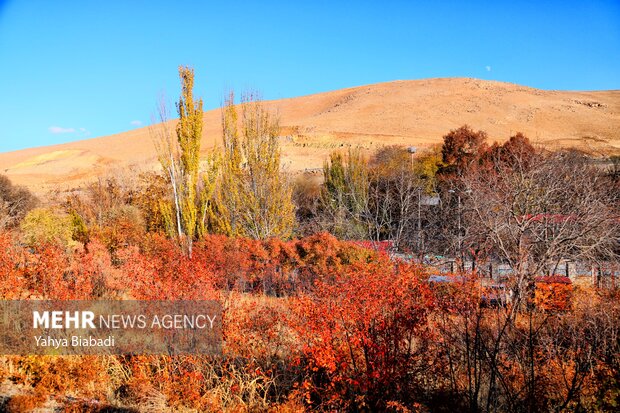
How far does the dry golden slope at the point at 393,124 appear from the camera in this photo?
2452 inches

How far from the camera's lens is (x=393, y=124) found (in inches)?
3127

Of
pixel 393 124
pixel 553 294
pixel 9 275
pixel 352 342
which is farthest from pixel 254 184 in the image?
pixel 393 124

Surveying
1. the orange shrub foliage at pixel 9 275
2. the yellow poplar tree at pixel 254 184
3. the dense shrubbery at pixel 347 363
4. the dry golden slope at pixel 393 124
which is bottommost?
the dense shrubbery at pixel 347 363

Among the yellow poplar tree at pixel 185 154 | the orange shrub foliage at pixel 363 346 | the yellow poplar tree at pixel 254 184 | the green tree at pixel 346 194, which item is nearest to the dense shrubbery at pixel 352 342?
the orange shrub foliage at pixel 363 346

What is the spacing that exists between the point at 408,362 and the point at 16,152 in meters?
120

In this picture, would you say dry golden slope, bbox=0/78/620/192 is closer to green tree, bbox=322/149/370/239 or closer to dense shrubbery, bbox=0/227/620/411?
green tree, bbox=322/149/370/239

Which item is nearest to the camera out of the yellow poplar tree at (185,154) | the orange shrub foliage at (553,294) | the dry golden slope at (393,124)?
the orange shrub foliage at (553,294)

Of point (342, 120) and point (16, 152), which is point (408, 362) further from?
point (16, 152)

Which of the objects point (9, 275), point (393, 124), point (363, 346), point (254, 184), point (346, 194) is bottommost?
point (363, 346)

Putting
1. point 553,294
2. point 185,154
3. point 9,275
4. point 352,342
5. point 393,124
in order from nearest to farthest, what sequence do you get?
point 352,342 → point 9,275 → point 553,294 → point 185,154 → point 393,124

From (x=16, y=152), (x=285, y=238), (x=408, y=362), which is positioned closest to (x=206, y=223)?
(x=285, y=238)

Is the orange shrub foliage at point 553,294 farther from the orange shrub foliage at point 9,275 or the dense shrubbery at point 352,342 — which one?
the orange shrub foliage at point 9,275

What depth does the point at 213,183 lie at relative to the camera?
18.4 metres

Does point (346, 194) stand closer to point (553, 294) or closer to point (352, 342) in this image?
point (553, 294)
